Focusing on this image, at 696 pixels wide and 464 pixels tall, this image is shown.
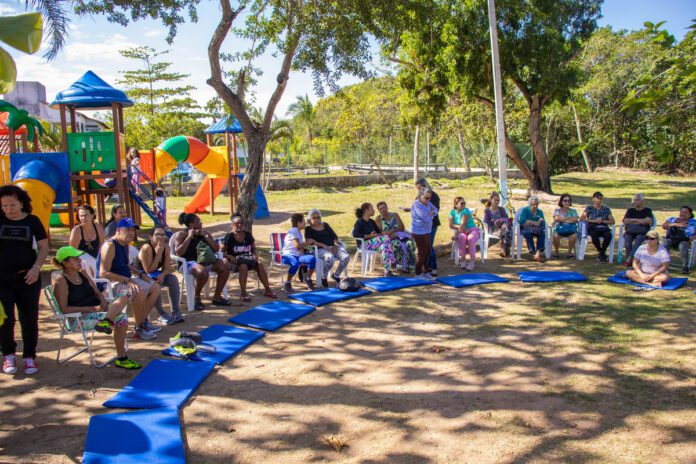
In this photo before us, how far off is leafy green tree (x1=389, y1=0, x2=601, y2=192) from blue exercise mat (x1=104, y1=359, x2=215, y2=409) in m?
11.6

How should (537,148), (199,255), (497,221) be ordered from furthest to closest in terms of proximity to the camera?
(537,148), (497,221), (199,255)

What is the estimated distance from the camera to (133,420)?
140 inches

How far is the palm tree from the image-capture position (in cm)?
4397

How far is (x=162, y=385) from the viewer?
4.19 meters

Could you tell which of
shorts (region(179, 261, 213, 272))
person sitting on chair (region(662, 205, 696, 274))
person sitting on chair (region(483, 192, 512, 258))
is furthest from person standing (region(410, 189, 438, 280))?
person sitting on chair (region(662, 205, 696, 274))

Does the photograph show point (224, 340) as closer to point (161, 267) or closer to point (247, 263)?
point (161, 267)

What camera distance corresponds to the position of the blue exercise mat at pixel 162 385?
3865 mm

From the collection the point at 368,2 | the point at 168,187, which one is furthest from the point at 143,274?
the point at 168,187

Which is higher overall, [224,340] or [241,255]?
[241,255]

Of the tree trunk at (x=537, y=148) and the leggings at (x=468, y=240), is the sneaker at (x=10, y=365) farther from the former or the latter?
the tree trunk at (x=537, y=148)

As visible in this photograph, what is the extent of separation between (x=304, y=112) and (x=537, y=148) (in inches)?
1191

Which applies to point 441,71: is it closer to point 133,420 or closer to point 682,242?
point 682,242

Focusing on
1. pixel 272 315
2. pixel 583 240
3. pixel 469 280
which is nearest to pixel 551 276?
pixel 469 280

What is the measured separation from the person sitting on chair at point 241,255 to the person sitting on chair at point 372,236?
6.40 feet
